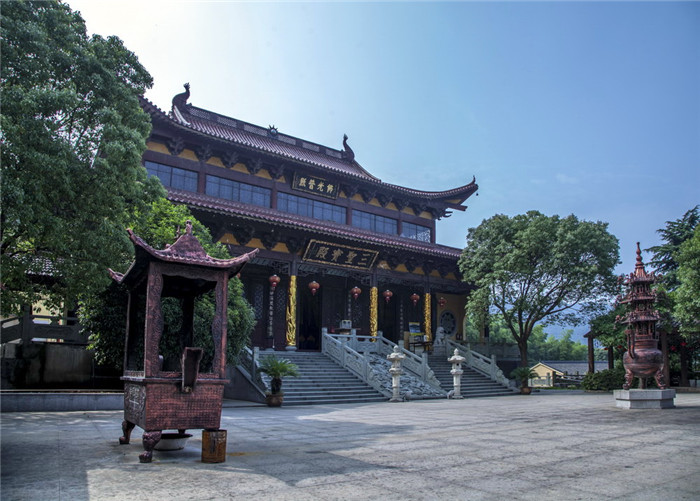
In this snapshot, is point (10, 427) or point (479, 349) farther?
point (479, 349)

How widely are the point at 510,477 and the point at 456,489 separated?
0.66 m

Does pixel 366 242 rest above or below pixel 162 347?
above

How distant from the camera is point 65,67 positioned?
8.19m

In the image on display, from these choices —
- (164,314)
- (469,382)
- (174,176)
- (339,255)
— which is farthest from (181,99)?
(469,382)

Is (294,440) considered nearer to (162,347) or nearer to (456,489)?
(456,489)

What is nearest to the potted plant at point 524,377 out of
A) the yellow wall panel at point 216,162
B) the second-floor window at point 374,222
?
the second-floor window at point 374,222

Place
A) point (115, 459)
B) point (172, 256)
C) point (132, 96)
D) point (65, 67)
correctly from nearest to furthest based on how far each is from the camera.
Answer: point (115, 459)
point (172, 256)
point (65, 67)
point (132, 96)

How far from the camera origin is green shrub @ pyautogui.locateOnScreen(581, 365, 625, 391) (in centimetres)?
1950

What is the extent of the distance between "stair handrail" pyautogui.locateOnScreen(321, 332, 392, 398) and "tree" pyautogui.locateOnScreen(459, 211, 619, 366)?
546cm

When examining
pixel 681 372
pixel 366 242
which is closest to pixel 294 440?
pixel 366 242

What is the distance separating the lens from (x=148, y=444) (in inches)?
195

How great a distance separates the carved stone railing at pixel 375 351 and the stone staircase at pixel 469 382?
2.25ft

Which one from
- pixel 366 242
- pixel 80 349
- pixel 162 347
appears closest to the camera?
pixel 162 347

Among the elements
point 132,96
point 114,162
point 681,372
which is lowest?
point 681,372
